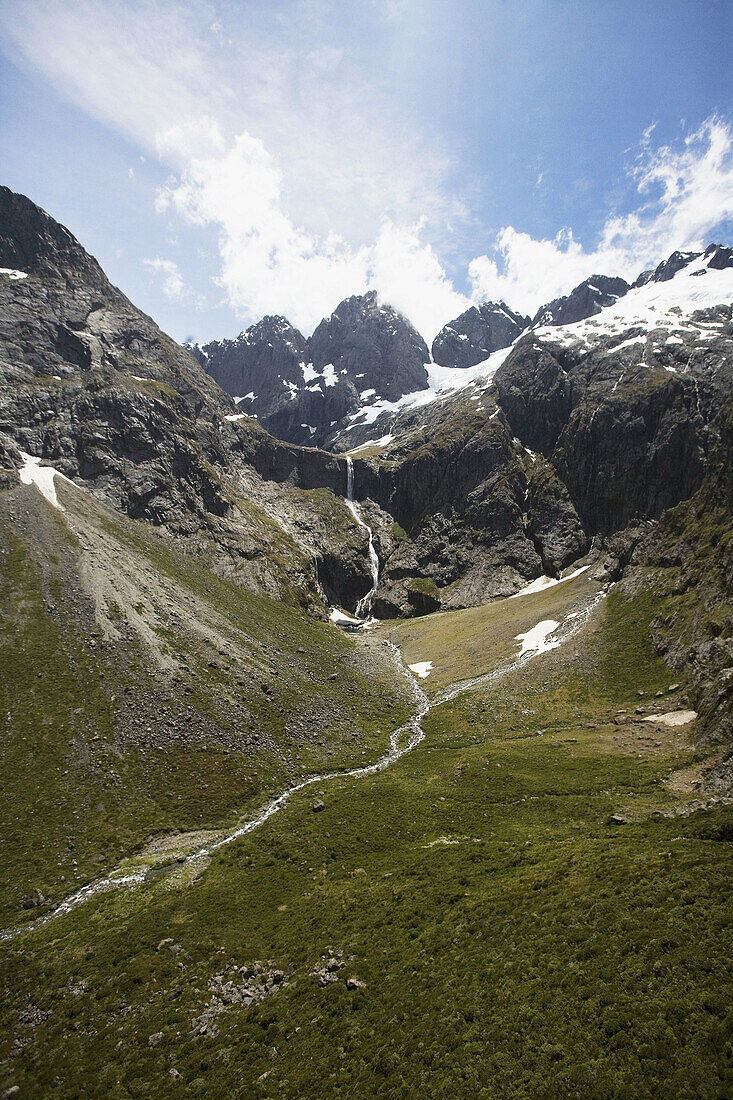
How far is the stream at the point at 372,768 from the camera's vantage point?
32281 millimetres

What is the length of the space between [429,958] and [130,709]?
Answer: 133 feet

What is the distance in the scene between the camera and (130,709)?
165 ft

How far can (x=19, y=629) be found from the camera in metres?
56.1

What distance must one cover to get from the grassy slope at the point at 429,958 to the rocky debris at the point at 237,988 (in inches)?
17.3

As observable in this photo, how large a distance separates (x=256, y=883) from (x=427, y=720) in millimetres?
37586

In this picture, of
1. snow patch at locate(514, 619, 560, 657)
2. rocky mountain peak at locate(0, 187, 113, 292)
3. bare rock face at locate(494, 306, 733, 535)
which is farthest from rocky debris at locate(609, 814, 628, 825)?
rocky mountain peak at locate(0, 187, 113, 292)

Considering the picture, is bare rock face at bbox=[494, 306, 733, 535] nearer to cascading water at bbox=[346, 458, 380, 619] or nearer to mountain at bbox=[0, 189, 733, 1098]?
mountain at bbox=[0, 189, 733, 1098]

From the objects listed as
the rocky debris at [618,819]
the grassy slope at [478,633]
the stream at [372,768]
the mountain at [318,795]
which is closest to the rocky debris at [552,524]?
the mountain at [318,795]

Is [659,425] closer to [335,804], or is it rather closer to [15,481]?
[335,804]

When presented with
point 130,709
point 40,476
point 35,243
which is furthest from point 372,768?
point 35,243

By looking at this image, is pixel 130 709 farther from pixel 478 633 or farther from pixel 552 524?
pixel 552 524

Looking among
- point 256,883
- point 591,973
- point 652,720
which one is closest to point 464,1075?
point 591,973

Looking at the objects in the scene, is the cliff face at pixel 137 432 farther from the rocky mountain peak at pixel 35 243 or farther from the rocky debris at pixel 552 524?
the rocky debris at pixel 552 524

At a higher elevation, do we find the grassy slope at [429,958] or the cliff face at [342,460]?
the cliff face at [342,460]
